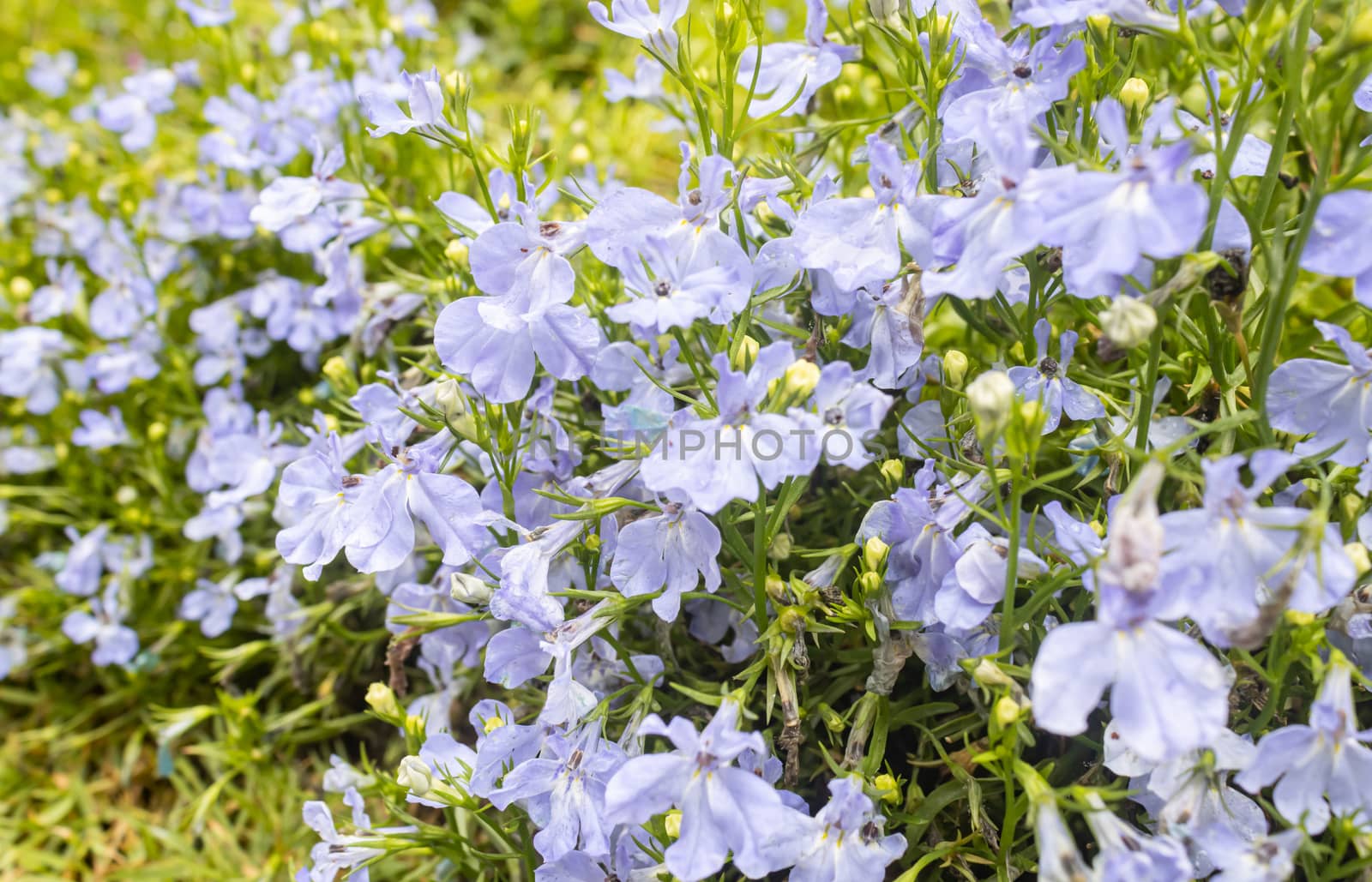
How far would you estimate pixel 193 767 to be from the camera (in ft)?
7.86

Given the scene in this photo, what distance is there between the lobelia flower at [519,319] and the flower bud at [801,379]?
0.31 meters

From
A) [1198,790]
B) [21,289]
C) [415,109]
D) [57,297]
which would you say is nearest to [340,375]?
[415,109]

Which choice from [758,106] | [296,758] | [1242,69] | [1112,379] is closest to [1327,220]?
[1242,69]

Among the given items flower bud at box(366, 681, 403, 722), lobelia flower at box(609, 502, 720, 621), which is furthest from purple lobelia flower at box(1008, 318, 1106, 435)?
flower bud at box(366, 681, 403, 722)

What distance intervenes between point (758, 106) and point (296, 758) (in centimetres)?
169

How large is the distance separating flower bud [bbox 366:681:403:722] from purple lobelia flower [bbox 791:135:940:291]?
2.84 ft

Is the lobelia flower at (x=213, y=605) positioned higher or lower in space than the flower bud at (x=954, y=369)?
lower

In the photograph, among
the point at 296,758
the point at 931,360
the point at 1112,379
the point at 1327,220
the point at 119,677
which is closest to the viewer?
the point at 1327,220

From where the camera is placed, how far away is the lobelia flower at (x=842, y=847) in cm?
126

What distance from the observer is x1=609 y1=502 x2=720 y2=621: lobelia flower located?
1.36 m

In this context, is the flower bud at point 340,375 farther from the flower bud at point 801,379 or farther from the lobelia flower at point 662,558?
the flower bud at point 801,379

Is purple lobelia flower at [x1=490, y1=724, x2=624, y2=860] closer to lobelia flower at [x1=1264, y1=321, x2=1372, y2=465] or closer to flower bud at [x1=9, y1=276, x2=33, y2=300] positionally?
lobelia flower at [x1=1264, y1=321, x2=1372, y2=465]

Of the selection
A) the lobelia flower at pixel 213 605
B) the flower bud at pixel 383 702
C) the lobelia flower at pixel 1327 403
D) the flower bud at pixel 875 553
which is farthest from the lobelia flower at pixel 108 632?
the lobelia flower at pixel 1327 403

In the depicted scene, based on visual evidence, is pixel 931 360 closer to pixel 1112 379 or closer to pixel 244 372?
pixel 1112 379
